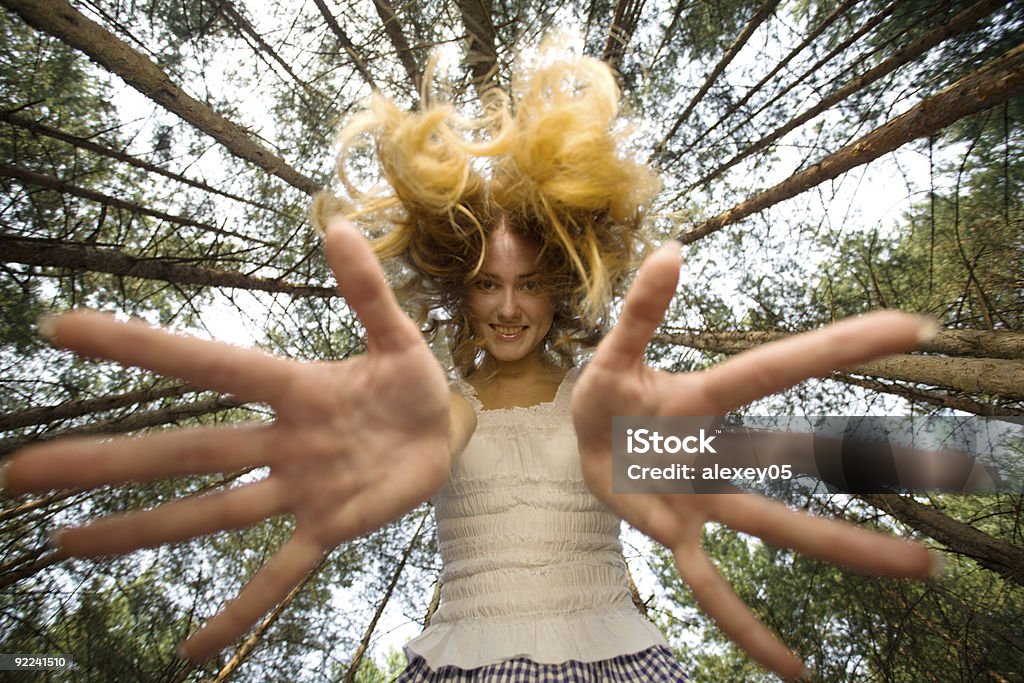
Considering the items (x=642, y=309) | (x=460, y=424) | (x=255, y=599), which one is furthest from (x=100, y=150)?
(x=642, y=309)

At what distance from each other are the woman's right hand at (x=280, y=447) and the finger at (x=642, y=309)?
24 centimetres

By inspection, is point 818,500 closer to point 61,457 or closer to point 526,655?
point 526,655

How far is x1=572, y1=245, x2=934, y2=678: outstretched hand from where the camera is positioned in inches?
27.8

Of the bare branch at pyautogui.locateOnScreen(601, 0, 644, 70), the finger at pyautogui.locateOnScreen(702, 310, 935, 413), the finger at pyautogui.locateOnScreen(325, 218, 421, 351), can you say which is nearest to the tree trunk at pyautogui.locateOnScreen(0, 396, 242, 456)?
the finger at pyautogui.locateOnScreen(325, 218, 421, 351)

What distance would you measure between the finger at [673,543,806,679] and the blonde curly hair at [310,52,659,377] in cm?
61

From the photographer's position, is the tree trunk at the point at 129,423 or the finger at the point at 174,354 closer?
the finger at the point at 174,354

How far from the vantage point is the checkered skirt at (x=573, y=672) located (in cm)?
112

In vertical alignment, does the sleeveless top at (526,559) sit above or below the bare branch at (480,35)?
below

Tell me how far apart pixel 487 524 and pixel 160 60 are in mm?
2545

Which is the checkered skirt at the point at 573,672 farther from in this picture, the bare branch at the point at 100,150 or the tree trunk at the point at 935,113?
the bare branch at the point at 100,150

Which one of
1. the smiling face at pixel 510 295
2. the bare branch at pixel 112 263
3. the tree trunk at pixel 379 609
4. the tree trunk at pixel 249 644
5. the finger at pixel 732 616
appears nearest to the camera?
the finger at pixel 732 616

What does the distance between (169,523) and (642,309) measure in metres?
0.62

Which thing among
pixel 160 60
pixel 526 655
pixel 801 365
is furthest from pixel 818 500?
pixel 160 60

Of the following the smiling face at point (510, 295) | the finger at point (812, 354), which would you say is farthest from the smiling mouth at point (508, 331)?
the finger at point (812, 354)
